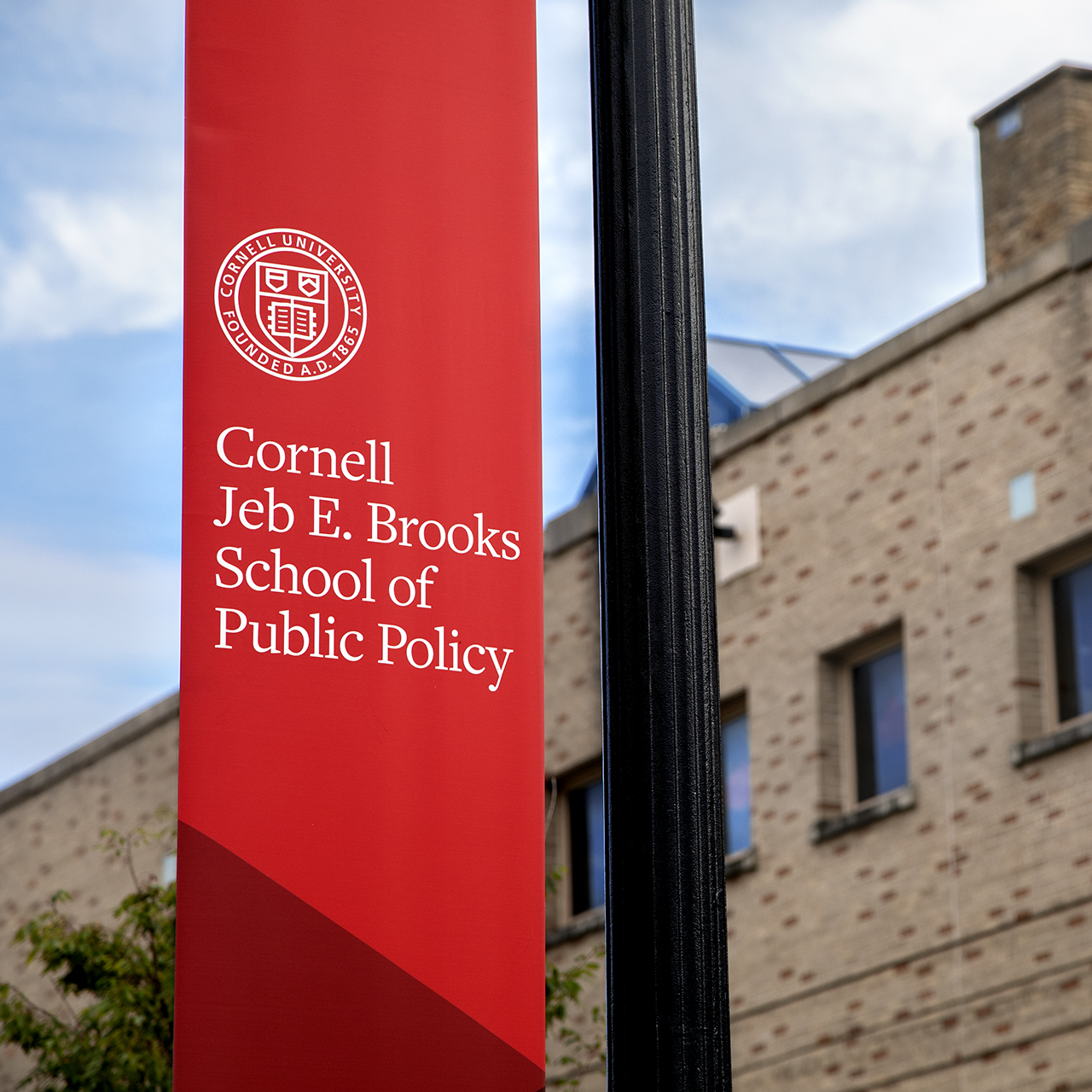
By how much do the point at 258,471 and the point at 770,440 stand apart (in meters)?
13.7

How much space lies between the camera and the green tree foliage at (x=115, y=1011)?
14.0m

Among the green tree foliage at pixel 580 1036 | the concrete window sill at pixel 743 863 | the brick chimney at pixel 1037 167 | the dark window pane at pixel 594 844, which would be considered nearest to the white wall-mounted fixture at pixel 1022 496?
the brick chimney at pixel 1037 167

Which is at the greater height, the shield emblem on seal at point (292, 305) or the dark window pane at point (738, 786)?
the dark window pane at point (738, 786)

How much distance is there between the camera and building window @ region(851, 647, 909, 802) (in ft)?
53.8

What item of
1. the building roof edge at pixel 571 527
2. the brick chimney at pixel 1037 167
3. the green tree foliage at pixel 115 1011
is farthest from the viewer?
the building roof edge at pixel 571 527

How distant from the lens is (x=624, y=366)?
407cm

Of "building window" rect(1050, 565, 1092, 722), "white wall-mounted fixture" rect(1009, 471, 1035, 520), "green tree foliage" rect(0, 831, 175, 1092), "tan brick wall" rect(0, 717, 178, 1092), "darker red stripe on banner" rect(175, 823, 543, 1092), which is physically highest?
"tan brick wall" rect(0, 717, 178, 1092)

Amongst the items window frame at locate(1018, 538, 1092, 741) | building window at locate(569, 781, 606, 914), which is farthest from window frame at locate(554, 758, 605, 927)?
window frame at locate(1018, 538, 1092, 741)

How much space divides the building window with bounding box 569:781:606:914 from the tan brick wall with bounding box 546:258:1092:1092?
7.62ft

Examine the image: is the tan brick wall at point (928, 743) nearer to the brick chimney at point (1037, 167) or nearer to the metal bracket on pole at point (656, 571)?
the brick chimney at point (1037, 167)

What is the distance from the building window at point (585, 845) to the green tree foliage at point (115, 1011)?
5.11 meters

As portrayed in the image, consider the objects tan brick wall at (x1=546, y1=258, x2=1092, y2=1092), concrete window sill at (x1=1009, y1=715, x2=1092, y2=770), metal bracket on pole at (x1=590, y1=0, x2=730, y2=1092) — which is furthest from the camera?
tan brick wall at (x1=546, y1=258, x2=1092, y2=1092)

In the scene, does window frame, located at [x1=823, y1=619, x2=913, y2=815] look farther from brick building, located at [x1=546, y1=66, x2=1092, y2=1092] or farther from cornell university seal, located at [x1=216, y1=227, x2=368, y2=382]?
cornell university seal, located at [x1=216, y1=227, x2=368, y2=382]

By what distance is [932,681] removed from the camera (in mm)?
15914
